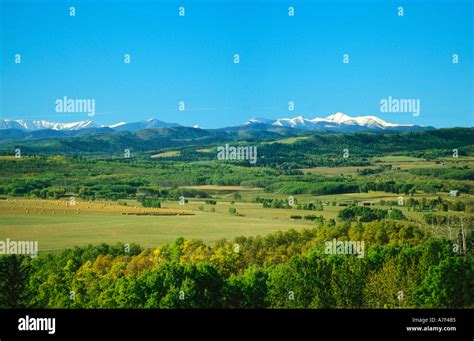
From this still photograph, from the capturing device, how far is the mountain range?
53.6ft

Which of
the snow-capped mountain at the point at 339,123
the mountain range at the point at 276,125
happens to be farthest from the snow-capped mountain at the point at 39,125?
the snow-capped mountain at the point at 339,123

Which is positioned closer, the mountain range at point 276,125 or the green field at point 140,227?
the green field at point 140,227

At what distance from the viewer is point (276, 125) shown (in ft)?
61.4

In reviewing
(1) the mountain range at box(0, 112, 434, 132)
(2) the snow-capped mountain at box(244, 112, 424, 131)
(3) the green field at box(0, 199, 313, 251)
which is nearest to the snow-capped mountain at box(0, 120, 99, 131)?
(1) the mountain range at box(0, 112, 434, 132)

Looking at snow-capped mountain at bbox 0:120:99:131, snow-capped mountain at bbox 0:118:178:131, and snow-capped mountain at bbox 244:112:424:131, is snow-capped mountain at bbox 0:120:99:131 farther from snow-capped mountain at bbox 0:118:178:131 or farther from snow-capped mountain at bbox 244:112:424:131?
snow-capped mountain at bbox 244:112:424:131

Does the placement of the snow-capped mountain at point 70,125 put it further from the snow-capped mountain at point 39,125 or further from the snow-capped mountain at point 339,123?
the snow-capped mountain at point 339,123

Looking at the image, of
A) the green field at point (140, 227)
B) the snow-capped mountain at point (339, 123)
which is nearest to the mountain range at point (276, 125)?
the snow-capped mountain at point (339, 123)

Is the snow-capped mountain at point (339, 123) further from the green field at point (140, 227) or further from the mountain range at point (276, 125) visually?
the green field at point (140, 227)

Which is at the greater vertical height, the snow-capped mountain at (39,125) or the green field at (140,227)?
the snow-capped mountain at (39,125)

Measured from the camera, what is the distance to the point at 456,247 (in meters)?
14.1

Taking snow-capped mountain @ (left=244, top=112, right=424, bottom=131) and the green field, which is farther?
snow-capped mountain @ (left=244, top=112, right=424, bottom=131)

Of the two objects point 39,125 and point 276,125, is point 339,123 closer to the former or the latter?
point 276,125

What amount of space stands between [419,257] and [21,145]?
11.2 meters

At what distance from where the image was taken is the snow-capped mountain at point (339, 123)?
1664 cm
